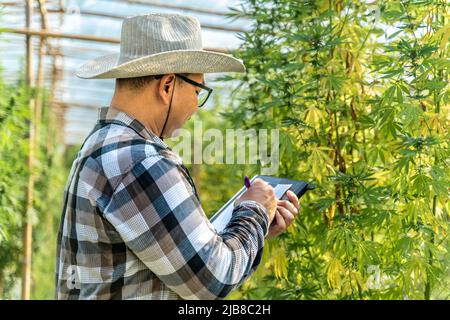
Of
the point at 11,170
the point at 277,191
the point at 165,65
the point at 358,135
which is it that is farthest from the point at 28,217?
the point at 165,65

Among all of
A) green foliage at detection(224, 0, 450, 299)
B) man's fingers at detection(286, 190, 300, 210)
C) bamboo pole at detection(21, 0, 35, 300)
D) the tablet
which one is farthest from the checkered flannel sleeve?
bamboo pole at detection(21, 0, 35, 300)

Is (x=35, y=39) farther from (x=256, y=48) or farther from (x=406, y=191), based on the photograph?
(x=406, y=191)

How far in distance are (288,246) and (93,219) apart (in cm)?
166

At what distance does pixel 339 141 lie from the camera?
10.3ft

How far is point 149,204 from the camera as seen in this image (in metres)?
1.63

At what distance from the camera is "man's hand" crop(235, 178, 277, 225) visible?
5.96 ft

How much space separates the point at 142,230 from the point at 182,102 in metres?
0.36

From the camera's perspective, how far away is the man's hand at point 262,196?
182 centimetres

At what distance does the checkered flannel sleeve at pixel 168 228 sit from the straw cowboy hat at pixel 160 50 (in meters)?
0.26

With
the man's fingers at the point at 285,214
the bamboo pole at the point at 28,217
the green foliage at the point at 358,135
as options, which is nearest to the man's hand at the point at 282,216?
the man's fingers at the point at 285,214

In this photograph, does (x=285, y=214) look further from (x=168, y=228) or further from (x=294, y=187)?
(x=168, y=228)

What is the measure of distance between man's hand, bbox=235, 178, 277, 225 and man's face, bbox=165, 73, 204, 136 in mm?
246

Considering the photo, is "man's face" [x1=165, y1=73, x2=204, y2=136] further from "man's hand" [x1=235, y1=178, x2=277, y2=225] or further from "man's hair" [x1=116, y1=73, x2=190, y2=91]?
"man's hand" [x1=235, y1=178, x2=277, y2=225]

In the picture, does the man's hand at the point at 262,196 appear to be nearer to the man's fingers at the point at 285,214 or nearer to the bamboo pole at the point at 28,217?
the man's fingers at the point at 285,214
